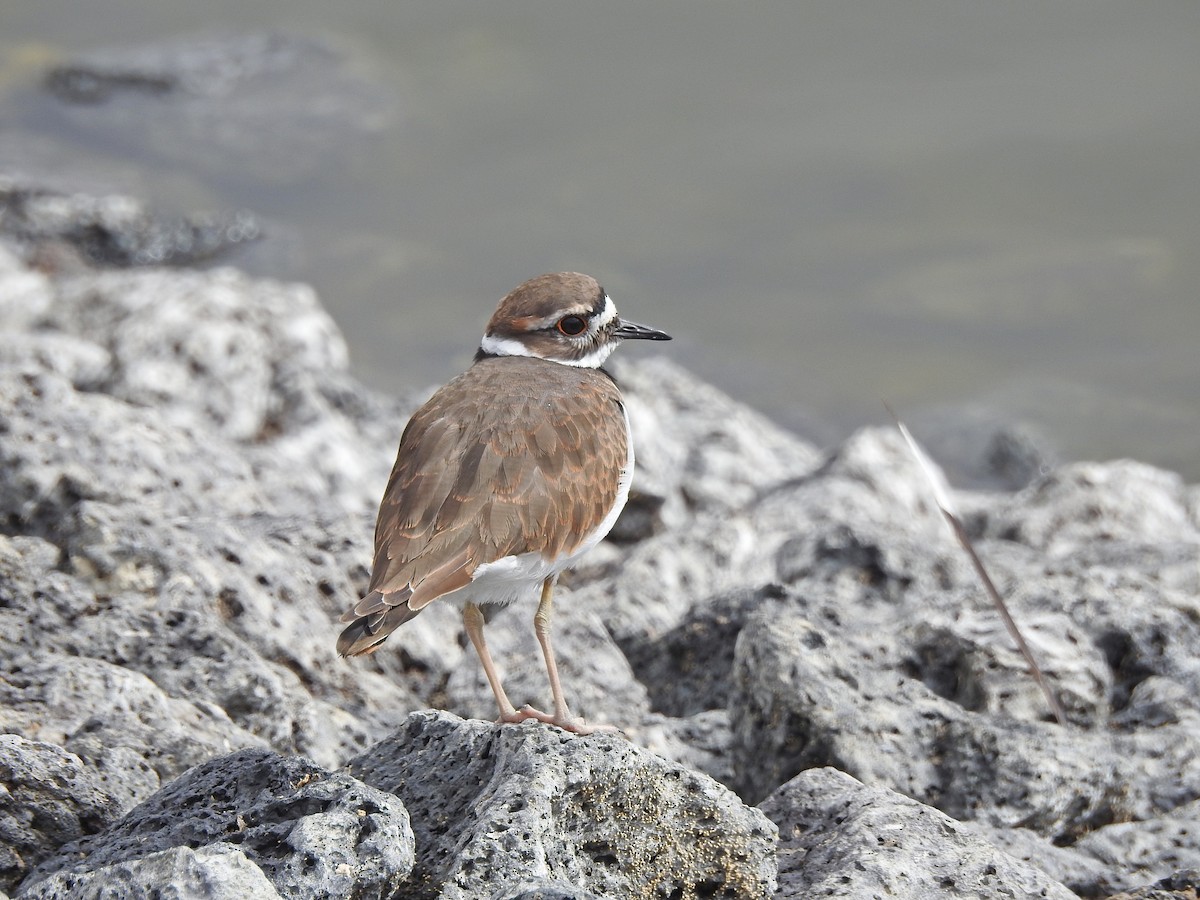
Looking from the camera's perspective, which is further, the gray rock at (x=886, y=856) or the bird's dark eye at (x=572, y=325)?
the bird's dark eye at (x=572, y=325)

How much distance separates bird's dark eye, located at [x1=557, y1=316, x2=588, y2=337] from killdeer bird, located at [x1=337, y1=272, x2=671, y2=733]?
0.65ft

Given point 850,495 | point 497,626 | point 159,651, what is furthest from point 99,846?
point 850,495

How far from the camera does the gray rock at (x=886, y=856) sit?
4.03m

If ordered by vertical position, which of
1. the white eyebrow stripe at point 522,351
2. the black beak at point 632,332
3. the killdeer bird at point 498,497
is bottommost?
the killdeer bird at point 498,497

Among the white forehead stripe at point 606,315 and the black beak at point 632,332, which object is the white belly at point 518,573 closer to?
the white forehead stripe at point 606,315

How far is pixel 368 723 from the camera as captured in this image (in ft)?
18.9

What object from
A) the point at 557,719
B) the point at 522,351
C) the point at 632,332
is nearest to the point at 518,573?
the point at 557,719

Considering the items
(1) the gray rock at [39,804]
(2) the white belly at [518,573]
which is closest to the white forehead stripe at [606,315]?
(2) the white belly at [518,573]

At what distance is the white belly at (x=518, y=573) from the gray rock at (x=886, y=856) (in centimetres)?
142

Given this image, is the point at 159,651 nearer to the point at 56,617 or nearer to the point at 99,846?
the point at 56,617

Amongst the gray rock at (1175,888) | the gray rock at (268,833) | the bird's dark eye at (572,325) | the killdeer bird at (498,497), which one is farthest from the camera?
the bird's dark eye at (572,325)

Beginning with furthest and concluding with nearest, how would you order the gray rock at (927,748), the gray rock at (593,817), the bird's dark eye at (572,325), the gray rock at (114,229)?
1. the gray rock at (114,229)
2. the bird's dark eye at (572,325)
3. the gray rock at (927,748)
4. the gray rock at (593,817)

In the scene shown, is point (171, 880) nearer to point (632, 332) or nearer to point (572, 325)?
point (572, 325)

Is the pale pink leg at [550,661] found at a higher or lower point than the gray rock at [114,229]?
higher
